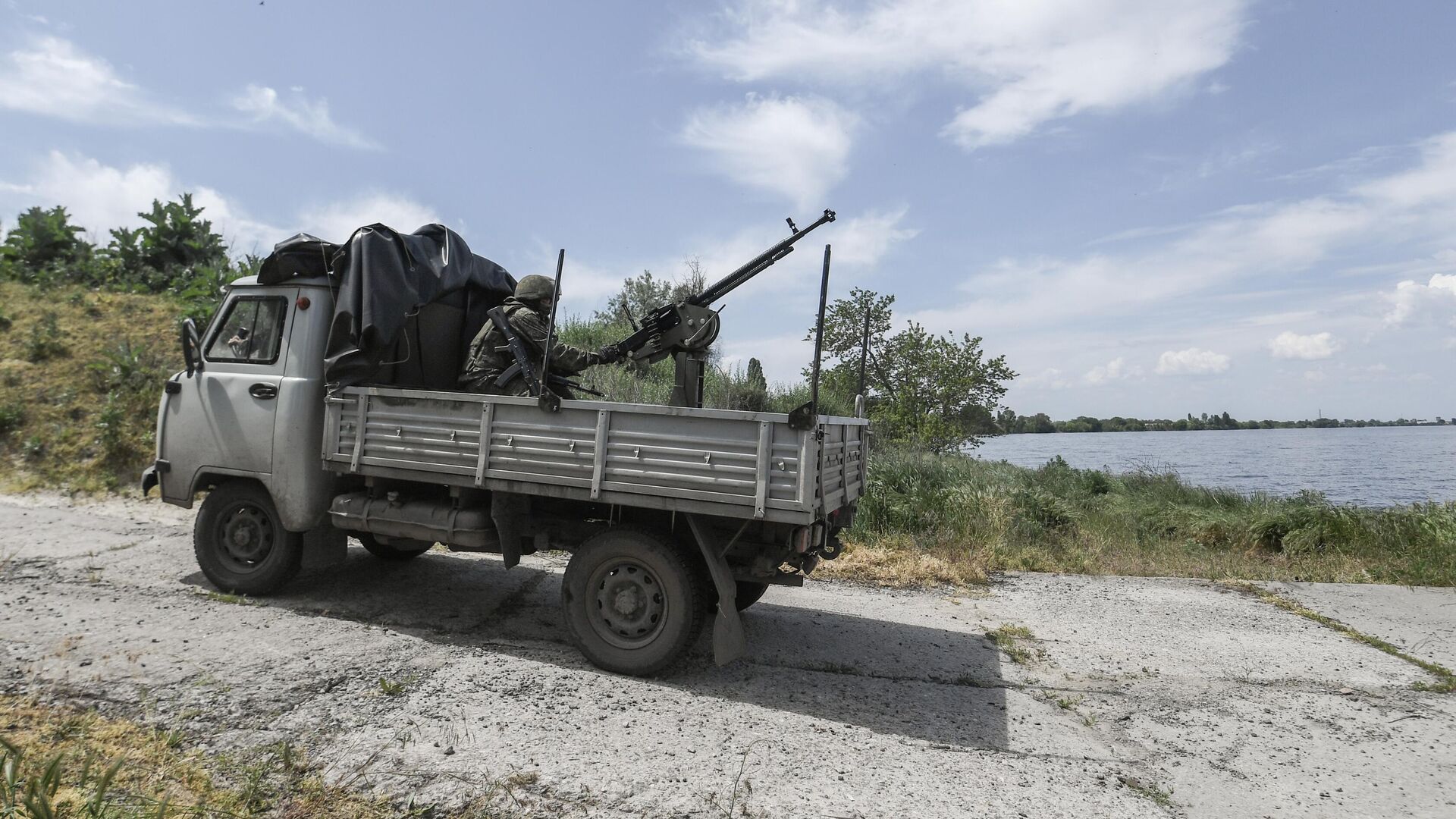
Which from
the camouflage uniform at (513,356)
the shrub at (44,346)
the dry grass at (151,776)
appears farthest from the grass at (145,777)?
the shrub at (44,346)

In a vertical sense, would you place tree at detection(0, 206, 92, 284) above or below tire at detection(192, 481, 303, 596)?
above

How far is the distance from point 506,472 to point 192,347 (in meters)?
3.16

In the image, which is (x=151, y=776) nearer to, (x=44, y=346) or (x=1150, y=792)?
(x=1150, y=792)

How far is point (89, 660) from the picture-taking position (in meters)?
4.52

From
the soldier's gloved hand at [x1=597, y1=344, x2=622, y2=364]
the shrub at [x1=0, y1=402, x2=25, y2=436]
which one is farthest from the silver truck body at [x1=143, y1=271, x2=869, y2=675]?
the shrub at [x1=0, y1=402, x2=25, y2=436]

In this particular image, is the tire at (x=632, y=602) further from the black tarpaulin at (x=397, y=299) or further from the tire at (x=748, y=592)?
the black tarpaulin at (x=397, y=299)

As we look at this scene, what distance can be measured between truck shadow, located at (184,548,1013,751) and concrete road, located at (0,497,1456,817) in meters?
0.03

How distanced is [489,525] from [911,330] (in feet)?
55.7

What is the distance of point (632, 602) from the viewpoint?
4.91m

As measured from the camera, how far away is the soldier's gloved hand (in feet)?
19.2

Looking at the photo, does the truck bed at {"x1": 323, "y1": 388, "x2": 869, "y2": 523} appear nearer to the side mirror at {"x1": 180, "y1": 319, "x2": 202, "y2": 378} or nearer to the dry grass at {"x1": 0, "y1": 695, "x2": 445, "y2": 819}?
the side mirror at {"x1": 180, "y1": 319, "x2": 202, "y2": 378}

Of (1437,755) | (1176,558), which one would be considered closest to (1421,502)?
(1176,558)

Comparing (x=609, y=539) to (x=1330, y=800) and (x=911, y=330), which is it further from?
(x=911, y=330)

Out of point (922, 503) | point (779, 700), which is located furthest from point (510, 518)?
point (922, 503)
